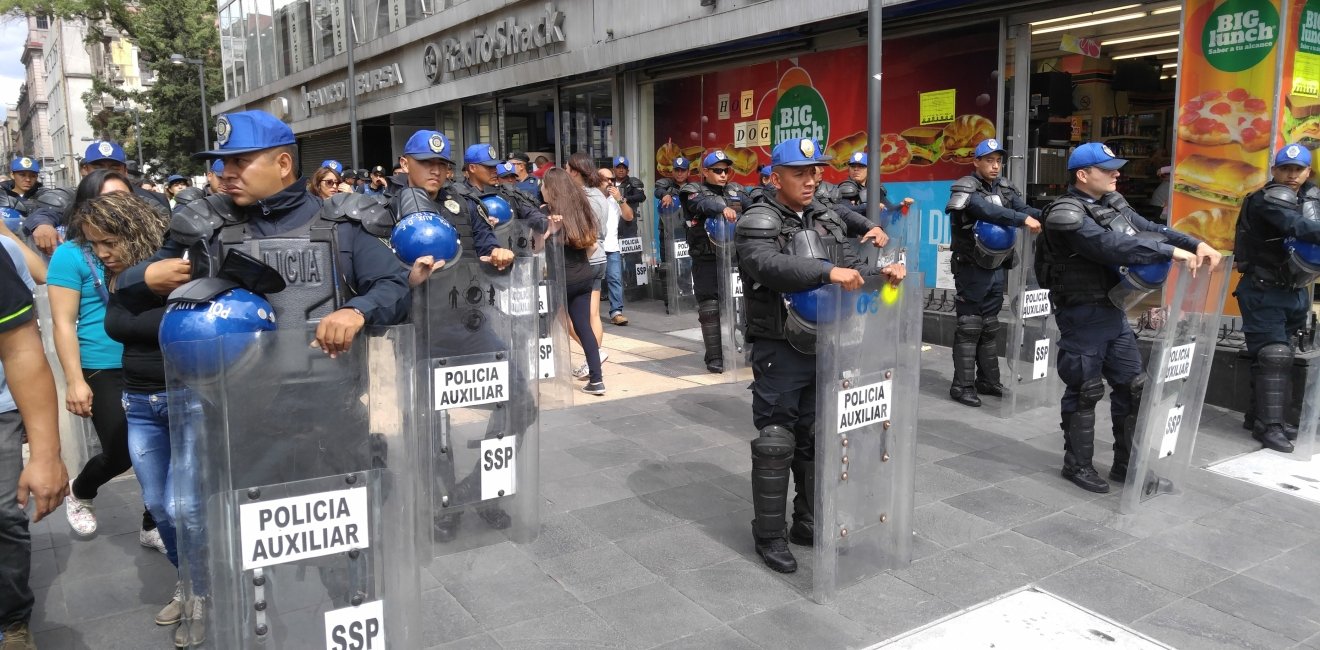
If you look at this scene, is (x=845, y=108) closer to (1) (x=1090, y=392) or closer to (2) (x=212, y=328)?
(1) (x=1090, y=392)

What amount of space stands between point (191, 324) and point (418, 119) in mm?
21647

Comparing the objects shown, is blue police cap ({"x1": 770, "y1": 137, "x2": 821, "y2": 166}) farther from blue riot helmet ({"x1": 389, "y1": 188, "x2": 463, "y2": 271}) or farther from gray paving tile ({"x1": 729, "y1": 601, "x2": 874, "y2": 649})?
gray paving tile ({"x1": 729, "y1": 601, "x2": 874, "y2": 649})

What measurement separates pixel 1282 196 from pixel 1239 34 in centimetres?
270

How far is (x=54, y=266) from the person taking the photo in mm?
4000

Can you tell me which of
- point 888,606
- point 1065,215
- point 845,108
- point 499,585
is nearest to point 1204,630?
point 888,606

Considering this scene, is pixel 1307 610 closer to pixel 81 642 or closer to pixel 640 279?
pixel 81 642

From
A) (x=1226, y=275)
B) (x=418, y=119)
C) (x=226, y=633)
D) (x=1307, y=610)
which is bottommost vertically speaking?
(x=1307, y=610)

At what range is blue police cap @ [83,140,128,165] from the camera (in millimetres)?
5586

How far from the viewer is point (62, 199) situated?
794cm

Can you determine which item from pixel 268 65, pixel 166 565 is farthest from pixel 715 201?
pixel 268 65

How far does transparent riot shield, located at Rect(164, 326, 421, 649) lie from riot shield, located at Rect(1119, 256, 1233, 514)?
384cm

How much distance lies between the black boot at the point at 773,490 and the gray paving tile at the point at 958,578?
1.78 feet

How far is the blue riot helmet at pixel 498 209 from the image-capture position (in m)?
5.50

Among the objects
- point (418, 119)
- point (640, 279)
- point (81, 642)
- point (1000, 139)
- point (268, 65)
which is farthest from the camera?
point (268, 65)
